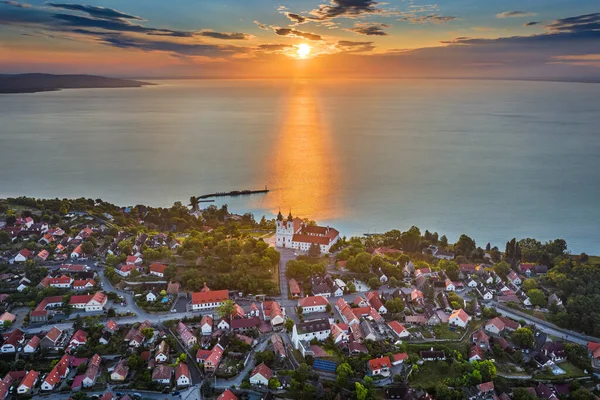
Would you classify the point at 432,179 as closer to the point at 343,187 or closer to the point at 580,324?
the point at 343,187

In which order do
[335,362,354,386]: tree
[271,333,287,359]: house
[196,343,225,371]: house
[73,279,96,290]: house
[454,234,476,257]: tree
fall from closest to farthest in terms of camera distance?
[335,362,354,386]: tree < [196,343,225,371]: house < [271,333,287,359]: house < [73,279,96,290]: house < [454,234,476,257]: tree

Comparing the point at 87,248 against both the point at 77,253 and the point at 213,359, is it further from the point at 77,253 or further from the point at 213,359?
the point at 213,359

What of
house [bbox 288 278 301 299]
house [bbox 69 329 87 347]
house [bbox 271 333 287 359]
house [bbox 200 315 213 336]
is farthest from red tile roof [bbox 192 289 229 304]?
house [bbox 69 329 87 347]

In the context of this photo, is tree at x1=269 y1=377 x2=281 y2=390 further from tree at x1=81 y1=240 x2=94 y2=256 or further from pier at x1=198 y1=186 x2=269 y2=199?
pier at x1=198 y1=186 x2=269 y2=199

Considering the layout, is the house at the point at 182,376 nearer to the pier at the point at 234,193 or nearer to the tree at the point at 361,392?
the tree at the point at 361,392

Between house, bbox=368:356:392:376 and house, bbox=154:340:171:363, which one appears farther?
house, bbox=154:340:171:363

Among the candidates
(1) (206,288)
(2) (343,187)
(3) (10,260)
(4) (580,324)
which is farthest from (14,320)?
(2) (343,187)

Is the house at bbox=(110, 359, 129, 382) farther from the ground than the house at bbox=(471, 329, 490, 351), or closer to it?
closer to it

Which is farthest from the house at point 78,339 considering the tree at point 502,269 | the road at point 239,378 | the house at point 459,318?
the tree at point 502,269
